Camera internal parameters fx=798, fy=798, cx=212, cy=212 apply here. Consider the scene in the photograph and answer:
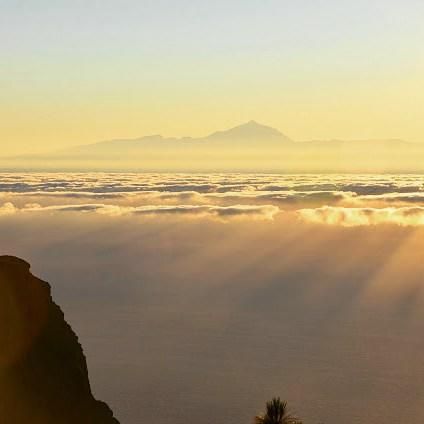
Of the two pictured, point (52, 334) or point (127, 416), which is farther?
point (127, 416)

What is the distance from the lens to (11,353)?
104ft

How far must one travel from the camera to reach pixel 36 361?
33250 millimetres

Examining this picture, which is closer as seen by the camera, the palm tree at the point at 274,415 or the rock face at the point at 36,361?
the rock face at the point at 36,361

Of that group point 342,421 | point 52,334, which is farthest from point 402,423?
point 52,334

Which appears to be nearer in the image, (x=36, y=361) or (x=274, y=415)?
(x=36, y=361)

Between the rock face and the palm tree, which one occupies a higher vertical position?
the rock face

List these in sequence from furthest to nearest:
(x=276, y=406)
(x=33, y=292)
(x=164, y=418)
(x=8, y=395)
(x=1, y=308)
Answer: (x=164, y=418) < (x=276, y=406) < (x=33, y=292) < (x=1, y=308) < (x=8, y=395)

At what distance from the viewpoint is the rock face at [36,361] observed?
31.1 m

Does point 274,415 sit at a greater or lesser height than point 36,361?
lesser

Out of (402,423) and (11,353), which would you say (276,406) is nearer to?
(11,353)

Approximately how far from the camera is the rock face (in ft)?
102

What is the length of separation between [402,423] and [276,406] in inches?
6439

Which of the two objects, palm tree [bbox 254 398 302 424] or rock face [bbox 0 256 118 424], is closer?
rock face [bbox 0 256 118 424]

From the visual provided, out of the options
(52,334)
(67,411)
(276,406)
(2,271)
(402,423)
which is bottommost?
(402,423)
